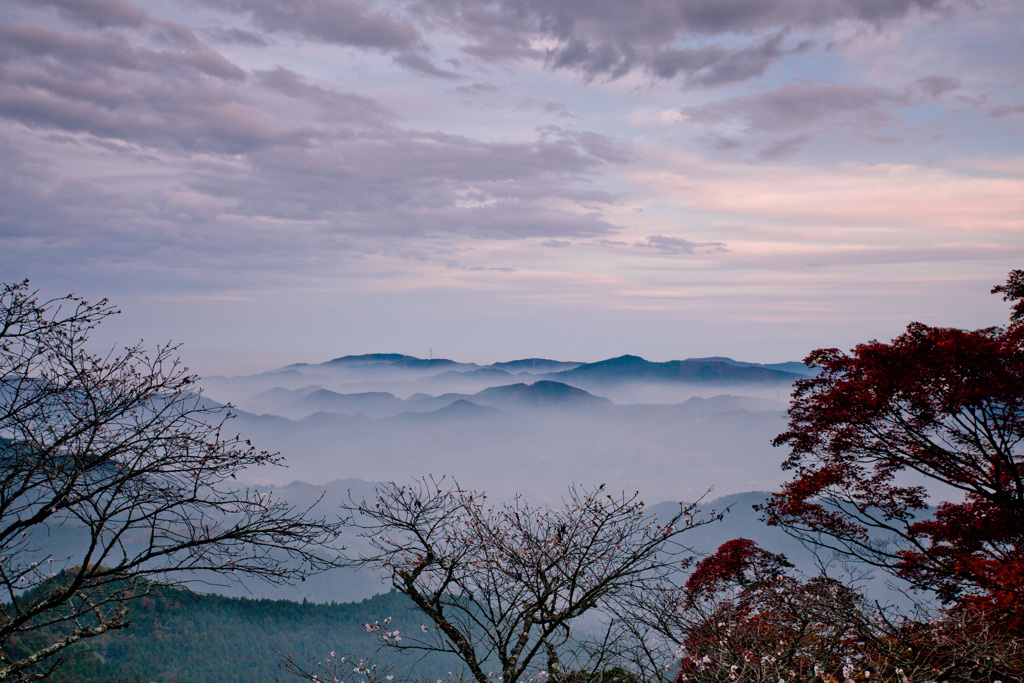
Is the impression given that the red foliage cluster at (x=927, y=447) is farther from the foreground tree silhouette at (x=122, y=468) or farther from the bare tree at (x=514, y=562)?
the foreground tree silhouette at (x=122, y=468)

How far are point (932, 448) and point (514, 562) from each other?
22.3ft

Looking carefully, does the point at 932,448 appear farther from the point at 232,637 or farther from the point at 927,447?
the point at 232,637

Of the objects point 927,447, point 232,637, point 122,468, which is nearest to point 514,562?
point 122,468

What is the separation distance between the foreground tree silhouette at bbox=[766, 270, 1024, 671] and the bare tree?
3.22 meters

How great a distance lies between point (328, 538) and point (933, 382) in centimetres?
946

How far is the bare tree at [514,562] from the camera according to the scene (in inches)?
301

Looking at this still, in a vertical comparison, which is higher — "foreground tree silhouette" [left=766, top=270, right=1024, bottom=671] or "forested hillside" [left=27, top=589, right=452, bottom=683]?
"foreground tree silhouette" [left=766, top=270, right=1024, bottom=671]

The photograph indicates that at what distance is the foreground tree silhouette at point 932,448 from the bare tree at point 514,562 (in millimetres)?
3219

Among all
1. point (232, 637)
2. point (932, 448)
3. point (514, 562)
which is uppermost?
point (932, 448)

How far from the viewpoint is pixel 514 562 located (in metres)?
8.05

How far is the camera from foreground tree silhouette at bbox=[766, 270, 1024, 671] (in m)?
9.05

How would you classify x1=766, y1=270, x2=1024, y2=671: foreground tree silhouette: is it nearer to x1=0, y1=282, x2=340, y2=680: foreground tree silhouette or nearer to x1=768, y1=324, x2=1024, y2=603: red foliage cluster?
x1=768, y1=324, x2=1024, y2=603: red foliage cluster

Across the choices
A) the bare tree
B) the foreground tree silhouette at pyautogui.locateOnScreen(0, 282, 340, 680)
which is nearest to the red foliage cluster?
the bare tree

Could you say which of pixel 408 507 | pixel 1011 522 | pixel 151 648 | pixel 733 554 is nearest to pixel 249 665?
pixel 151 648
